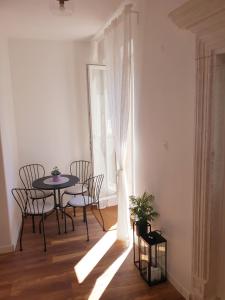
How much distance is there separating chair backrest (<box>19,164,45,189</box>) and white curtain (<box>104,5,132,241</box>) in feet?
5.43

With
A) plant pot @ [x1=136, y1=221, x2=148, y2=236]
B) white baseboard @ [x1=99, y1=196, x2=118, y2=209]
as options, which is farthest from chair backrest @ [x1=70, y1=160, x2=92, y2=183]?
plant pot @ [x1=136, y1=221, x2=148, y2=236]

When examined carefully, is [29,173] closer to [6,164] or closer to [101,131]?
[6,164]

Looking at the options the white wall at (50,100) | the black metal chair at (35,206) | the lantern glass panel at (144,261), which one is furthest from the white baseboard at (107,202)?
the lantern glass panel at (144,261)

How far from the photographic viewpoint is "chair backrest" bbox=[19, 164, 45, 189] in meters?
4.25

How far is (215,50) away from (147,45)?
1.03 meters

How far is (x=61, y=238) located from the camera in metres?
3.51

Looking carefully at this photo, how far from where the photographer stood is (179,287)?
7.94ft

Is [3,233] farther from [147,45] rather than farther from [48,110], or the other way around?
[147,45]

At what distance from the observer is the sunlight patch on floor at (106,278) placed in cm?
244

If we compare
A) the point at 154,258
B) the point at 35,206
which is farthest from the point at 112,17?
the point at 154,258

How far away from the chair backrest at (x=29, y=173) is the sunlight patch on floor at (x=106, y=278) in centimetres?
199

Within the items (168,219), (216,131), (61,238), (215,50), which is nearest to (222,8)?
(215,50)

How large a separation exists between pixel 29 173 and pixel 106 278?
7.41 feet

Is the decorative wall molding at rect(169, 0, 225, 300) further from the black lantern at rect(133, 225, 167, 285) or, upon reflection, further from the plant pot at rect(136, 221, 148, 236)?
the plant pot at rect(136, 221, 148, 236)
